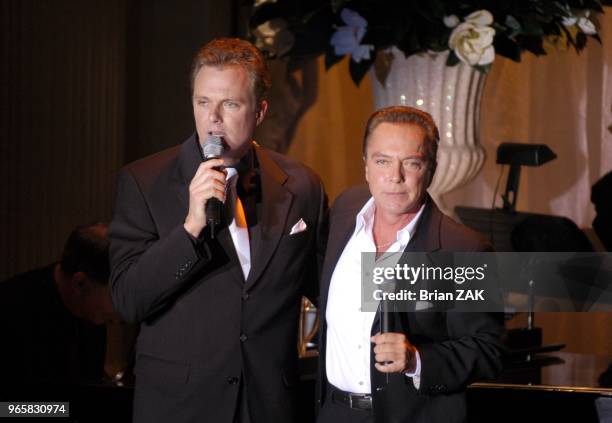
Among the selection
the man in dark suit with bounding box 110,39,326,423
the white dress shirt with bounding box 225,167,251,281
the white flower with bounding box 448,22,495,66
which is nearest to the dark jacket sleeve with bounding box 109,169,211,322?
the man in dark suit with bounding box 110,39,326,423

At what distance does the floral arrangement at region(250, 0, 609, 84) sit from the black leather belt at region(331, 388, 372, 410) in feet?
3.47

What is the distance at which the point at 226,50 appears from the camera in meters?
1.88

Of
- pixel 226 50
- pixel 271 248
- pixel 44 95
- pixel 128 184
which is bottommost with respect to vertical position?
pixel 271 248

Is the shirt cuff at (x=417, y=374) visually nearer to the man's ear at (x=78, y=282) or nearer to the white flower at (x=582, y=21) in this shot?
the man's ear at (x=78, y=282)

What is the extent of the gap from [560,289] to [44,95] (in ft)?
5.66

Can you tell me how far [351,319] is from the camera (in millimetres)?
1904

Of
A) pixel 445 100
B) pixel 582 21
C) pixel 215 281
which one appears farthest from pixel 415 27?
pixel 215 281

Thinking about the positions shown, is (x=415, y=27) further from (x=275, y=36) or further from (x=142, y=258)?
→ (x=142, y=258)

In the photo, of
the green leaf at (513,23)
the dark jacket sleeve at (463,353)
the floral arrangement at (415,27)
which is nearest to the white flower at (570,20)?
the floral arrangement at (415,27)

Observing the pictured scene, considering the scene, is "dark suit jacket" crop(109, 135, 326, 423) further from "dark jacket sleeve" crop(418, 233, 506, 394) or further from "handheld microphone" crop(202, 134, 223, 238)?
"dark jacket sleeve" crop(418, 233, 506, 394)

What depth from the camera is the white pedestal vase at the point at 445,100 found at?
2.82 metres

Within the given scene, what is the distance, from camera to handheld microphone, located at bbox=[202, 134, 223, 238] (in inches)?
68.9

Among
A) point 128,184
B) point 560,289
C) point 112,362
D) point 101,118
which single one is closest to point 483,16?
point 560,289

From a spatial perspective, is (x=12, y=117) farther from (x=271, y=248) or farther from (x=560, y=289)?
(x=560, y=289)
